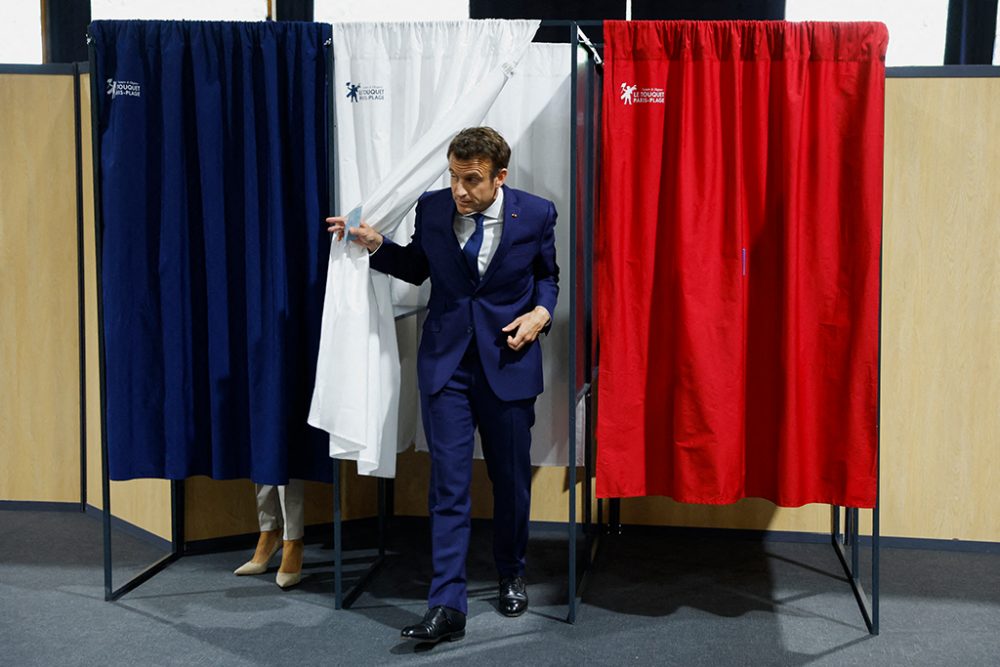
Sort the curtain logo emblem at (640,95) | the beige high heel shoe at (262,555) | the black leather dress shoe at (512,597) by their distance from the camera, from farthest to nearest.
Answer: the beige high heel shoe at (262,555) < the black leather dress shoe at (512,597) < the curtain logo emblem at (640,95)

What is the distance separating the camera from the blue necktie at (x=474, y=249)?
3109 mm

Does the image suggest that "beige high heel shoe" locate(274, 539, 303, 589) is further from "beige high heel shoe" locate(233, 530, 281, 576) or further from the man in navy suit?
the man in navy suit

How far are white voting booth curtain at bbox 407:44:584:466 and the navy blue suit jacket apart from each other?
221 millimetres

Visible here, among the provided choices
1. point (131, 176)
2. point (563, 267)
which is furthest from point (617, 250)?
point (131, 176)

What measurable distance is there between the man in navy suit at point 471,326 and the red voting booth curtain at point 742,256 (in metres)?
0.22

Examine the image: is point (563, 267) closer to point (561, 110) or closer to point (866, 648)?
Result: point (561, 110)

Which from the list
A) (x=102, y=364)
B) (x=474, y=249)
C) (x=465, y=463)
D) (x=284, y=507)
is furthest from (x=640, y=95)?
(x=102, y=364)

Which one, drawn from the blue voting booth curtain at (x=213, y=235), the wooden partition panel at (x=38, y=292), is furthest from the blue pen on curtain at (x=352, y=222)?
the wooden partition panel at (x=38, y=292)

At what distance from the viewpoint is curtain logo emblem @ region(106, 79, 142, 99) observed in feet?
10.7

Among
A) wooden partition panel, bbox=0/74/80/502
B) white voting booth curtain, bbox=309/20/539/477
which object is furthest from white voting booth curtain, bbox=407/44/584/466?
wooden partition panel, bbox=0/74/80/502

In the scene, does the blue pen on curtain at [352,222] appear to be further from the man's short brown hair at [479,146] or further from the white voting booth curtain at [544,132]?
the white voting booth curtain at [544,132]

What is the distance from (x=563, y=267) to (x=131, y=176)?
1.41 meters

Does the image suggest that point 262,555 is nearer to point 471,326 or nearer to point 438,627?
point 438,627

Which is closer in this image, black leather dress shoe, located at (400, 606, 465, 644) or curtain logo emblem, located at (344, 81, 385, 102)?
black leather dress shoe, located at (400, 606, 465, 644)
